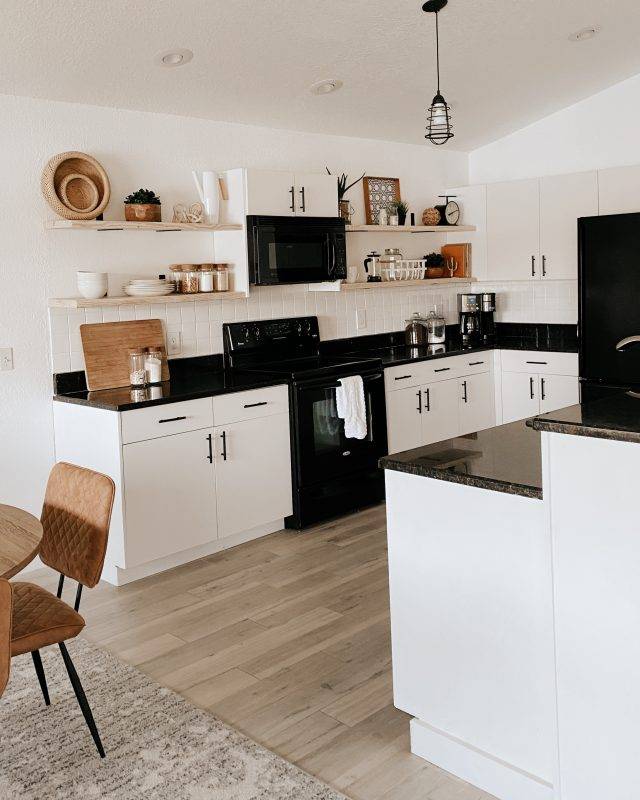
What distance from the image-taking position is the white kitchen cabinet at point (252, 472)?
14.9 ft

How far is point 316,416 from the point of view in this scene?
16.3ft

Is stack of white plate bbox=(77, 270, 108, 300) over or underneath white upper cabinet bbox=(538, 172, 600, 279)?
underneath

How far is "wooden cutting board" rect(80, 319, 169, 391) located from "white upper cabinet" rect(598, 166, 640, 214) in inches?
128

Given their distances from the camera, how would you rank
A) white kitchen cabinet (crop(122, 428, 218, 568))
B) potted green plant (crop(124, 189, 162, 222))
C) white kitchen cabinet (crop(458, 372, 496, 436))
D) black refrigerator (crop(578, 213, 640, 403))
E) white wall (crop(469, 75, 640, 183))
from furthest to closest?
1. white kitchen cabinet (crop(458, 372, 496, 436))
2. white wall (crop(469, 75, 640, 183))
3. black refrigerator (crop(578, 213, 640, 403))
4. potted green plant (crop(124, 189, 162, 222))
5. white kitchen cabinet (crop(122, 428, 218, 568))

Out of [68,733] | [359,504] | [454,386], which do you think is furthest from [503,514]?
[454,386]

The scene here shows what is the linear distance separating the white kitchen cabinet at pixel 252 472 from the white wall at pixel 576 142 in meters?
3.06

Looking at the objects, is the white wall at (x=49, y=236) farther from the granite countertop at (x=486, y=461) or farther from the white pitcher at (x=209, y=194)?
the granite countertop at (x=486, y=461)

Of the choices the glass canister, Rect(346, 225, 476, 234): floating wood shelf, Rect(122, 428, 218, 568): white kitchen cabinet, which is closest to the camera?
Rect(122, 428, 218, 568): white kitchen cabinet

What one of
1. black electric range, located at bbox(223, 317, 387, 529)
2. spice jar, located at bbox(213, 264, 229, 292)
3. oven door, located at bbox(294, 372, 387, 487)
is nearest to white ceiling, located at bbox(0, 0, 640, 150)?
spice jar, located at bbox(213, 264, 229, 292)

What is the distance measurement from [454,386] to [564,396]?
808 mm

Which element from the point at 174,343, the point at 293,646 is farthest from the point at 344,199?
the point at 293,646

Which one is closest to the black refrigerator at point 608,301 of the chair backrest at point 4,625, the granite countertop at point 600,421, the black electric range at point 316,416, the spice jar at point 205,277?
the black electric range at point 316,416

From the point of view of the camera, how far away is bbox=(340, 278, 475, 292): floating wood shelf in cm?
558

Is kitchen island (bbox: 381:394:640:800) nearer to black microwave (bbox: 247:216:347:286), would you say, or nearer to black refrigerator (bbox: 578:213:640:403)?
black microwave (bbox: 247:216:347:286)
